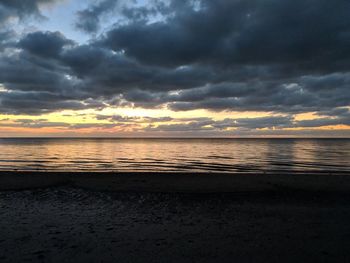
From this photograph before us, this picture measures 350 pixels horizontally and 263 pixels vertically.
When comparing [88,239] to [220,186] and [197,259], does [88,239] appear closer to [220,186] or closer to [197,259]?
[197,259]

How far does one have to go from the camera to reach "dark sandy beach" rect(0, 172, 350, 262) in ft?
25.6

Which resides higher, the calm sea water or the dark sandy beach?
the dark sandy beach

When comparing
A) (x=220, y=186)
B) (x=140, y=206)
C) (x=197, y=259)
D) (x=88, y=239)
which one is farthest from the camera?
(x=220, y=186)

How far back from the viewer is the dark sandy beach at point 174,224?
781 centimetres

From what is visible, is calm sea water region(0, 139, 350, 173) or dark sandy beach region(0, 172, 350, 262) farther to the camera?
calm sea water region(0, 139, 350, 173)

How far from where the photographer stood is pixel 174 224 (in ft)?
34.8

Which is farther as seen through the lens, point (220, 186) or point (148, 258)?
point (220, 186)

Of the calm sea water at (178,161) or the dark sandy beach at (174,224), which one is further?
the calm sea water at (178,161)

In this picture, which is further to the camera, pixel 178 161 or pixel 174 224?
pixel 178 161

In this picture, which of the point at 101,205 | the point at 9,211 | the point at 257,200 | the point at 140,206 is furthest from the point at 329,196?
the point at 9,211

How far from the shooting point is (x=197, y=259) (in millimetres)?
7500

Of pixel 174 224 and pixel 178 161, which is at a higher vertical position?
pixel 174 224

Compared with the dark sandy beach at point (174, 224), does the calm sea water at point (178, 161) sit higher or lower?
lower

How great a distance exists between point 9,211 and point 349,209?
607 inches
